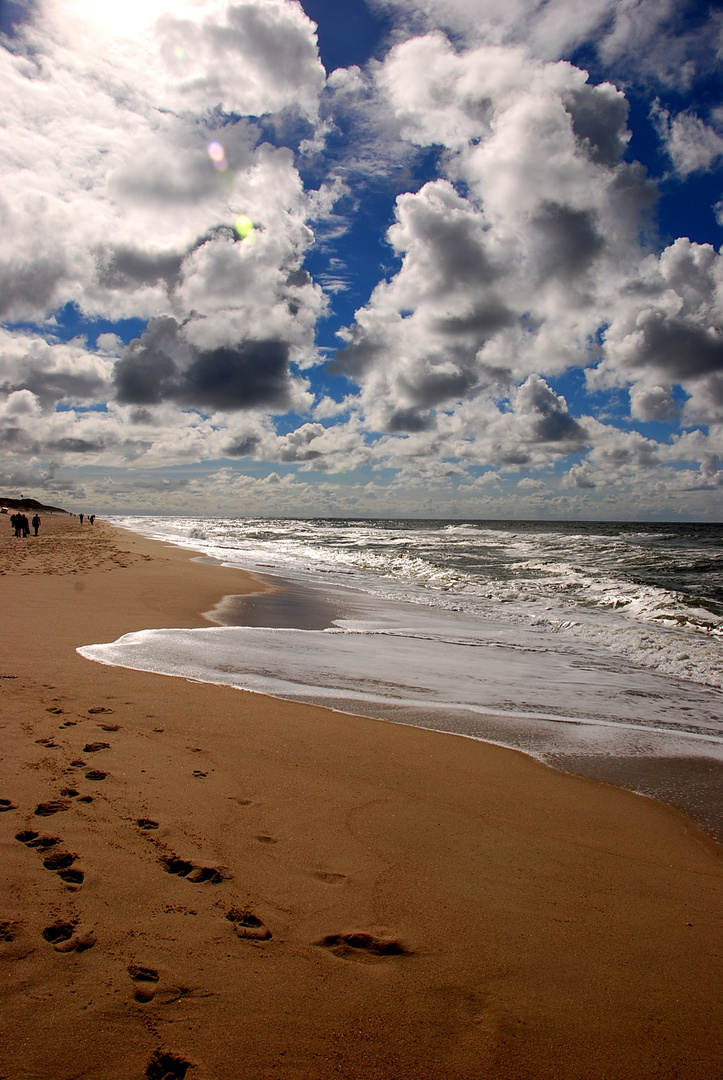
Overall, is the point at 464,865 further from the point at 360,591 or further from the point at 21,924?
the point at 360,591

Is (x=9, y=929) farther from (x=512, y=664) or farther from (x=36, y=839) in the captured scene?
(x=512, y=664)

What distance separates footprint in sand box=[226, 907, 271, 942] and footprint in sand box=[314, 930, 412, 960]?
0.26 metres

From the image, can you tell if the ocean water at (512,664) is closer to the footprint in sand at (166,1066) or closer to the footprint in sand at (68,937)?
the footprint in sand at (68,937)

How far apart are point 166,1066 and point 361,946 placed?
3.09ft

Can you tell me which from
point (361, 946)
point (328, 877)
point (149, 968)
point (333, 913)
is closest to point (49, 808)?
point (149, 968)

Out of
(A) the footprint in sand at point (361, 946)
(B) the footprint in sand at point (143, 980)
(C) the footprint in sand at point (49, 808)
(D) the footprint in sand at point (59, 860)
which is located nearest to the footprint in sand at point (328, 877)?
(A) the footprint in sand at point (361, 946)

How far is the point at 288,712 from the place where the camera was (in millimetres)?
5676

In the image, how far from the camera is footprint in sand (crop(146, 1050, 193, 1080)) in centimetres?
187

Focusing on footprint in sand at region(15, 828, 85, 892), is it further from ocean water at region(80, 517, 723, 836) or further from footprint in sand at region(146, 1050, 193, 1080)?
ocean water at region(80, 517, 723, 836)

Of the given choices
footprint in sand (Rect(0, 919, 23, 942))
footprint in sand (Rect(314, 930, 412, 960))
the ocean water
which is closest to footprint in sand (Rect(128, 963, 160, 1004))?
footprint in sand (Rect(0, 919, 23, 942))

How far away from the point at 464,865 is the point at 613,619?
1137cm

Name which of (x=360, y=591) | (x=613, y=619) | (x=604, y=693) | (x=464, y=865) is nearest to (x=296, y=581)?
(x=360, y=591)

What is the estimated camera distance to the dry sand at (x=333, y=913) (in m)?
2.06

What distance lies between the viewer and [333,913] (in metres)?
2.74
